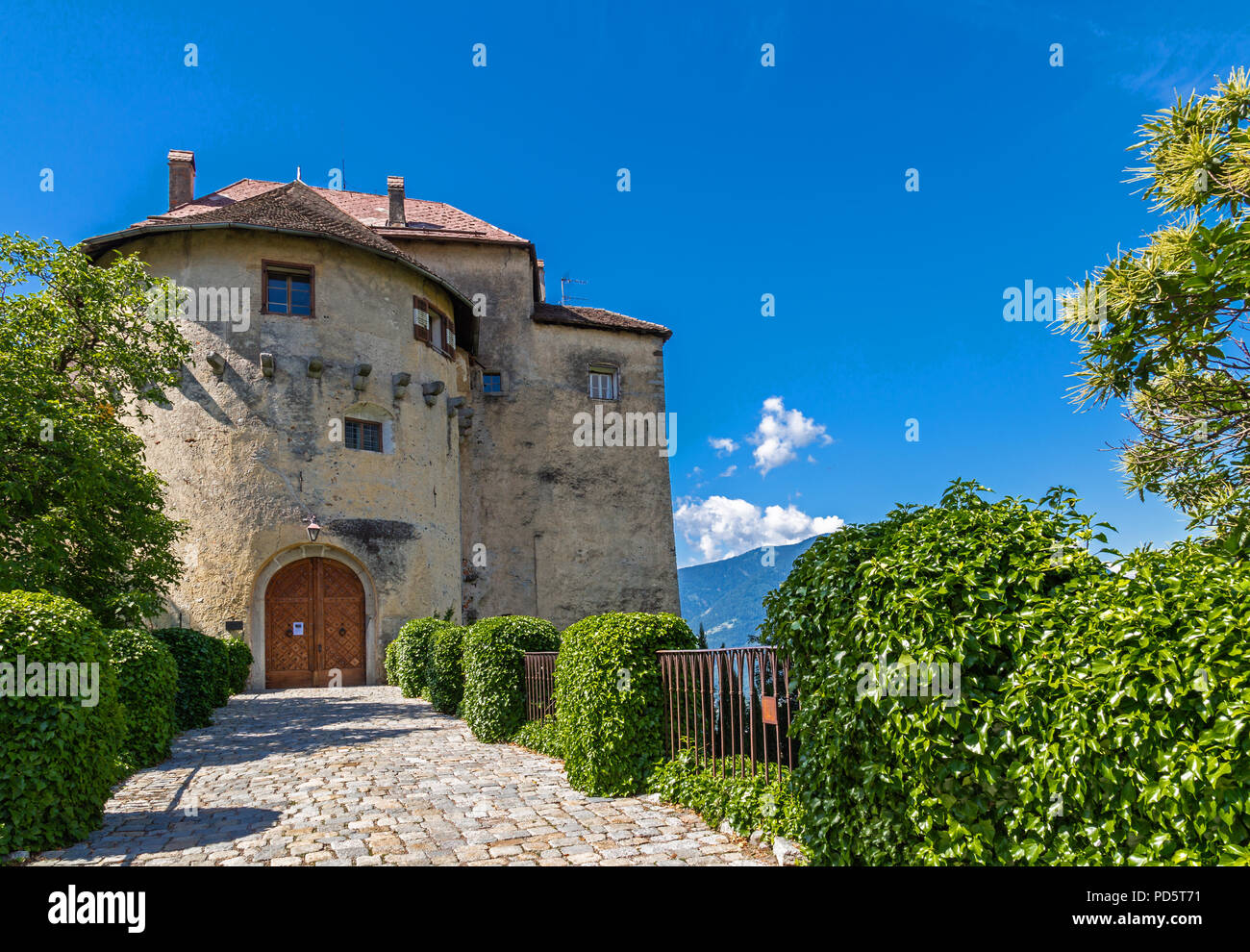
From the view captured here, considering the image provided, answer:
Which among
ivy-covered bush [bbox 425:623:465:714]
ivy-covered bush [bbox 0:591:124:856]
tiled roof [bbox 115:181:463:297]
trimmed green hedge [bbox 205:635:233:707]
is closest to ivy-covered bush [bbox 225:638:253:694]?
trimmed green hedge [bbox 205:635:233:707]

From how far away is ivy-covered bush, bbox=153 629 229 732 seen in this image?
41.8 feet

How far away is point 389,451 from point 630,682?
54.5 feet

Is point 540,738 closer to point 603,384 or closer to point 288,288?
point 288,288

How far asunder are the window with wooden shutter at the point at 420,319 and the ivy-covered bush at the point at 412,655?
883cm

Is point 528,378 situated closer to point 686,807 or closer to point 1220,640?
point 686,807

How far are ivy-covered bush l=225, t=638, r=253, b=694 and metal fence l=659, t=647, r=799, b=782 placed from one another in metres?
13.8

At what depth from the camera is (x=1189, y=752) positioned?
288cm

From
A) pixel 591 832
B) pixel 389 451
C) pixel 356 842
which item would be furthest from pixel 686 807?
pixel 389 451

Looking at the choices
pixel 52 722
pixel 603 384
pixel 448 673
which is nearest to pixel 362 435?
pixel 448 673

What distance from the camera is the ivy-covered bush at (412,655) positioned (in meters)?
17.7

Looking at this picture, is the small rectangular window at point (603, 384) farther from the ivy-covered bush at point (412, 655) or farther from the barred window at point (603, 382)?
the ivy-covered bush at point (412, 655)

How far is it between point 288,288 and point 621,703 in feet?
60.2
